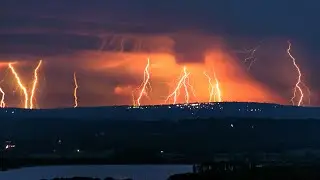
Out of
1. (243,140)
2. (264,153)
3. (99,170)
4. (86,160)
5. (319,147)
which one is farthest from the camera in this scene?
(243,140)

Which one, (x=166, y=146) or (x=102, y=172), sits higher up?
(x=166, y=146)

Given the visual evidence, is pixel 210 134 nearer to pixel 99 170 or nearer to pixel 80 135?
pixel 80 135

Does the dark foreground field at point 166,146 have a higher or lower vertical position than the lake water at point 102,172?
higher

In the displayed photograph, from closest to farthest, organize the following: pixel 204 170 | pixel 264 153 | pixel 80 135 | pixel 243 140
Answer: pixel 204 170 → pixel 264 153 → pixel 243 140 → pixel 80 135

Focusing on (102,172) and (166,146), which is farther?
(166,146)

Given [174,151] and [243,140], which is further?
[243,140]

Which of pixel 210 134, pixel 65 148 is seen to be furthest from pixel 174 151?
pixel 210 134

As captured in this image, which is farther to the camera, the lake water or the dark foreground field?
the dark foreground field

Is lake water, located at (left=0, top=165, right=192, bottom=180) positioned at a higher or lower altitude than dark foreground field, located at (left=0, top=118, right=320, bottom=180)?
lower
